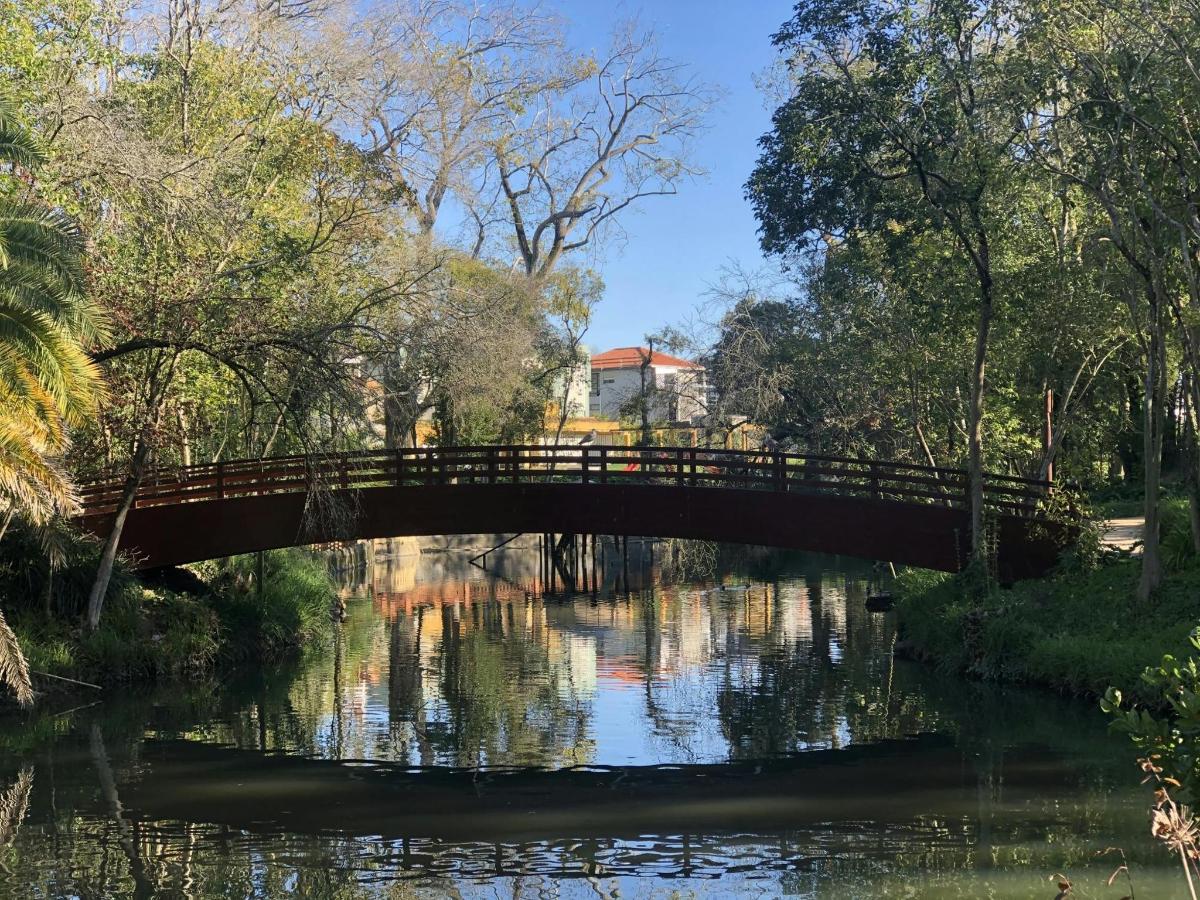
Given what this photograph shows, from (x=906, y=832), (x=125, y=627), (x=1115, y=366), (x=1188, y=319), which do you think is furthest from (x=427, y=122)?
(x=906, y=832)

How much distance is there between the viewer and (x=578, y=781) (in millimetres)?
14039

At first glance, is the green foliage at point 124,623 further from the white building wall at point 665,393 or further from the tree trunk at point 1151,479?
the white building wall at point 665,393

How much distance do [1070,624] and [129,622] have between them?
46.8 feet

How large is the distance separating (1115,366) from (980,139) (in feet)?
37.1

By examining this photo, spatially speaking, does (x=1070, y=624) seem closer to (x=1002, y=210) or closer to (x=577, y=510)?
(x=1002, y=210)

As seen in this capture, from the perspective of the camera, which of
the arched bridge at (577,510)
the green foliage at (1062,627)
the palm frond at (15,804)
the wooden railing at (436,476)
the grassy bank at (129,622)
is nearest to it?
the palm frond at (15,804)

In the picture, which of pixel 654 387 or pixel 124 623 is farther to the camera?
pixel 654 387

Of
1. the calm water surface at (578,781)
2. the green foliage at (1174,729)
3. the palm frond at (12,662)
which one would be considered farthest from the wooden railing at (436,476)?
the green foliage at (1174,729)

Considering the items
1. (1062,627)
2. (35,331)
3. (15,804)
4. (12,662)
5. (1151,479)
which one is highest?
(35,331)

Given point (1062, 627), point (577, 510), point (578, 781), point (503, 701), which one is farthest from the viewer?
point (577, 510)

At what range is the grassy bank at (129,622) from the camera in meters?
19.1

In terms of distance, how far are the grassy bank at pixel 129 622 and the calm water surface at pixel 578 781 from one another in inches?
36.3

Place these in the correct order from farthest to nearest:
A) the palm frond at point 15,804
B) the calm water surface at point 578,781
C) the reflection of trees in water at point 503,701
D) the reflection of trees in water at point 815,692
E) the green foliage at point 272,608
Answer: the green foliage at point 272,608
the reflection of trees in water at point 815,692
the reflection of trees in water at point 503,701
the palm frond at point 15,804
the calm water surface at point 578,781

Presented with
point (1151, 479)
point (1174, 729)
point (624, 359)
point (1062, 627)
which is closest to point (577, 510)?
point (1062, 627)
